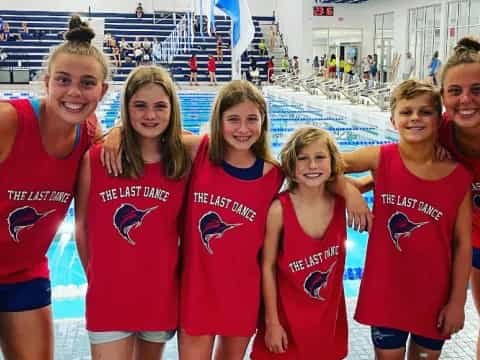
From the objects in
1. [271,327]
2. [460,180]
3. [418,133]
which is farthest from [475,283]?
[271,327]

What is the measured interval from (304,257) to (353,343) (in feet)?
3.32

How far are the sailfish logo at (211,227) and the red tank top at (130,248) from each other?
4.4 inches

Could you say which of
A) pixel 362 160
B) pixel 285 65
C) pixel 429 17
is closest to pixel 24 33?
pixel 285 65

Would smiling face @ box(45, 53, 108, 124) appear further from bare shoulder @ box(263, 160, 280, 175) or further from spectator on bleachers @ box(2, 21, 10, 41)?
spectator on bleachers @ box(2, 21, 10, 41)

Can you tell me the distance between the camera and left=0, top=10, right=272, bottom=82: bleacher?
A: 2219cm

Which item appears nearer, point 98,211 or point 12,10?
point 98,211

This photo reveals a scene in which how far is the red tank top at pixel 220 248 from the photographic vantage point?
192 cm

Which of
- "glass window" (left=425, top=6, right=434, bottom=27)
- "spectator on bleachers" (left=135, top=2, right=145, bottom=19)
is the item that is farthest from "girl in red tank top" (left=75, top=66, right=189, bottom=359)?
"spectator on bleachers" (left=135, top=2, right=145, bottom=19)

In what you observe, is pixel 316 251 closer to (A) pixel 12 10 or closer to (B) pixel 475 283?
(B) pixel 475 283

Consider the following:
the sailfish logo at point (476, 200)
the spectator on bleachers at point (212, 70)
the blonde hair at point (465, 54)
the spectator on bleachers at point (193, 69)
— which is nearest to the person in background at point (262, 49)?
the spectator on bleachers at point (212, 70)

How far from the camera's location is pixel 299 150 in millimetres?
1986

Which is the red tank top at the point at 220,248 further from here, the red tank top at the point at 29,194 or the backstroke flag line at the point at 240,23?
the backstroke flag line at the point at 240,23

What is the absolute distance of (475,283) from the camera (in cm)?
230

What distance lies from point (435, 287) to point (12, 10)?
27.8m
